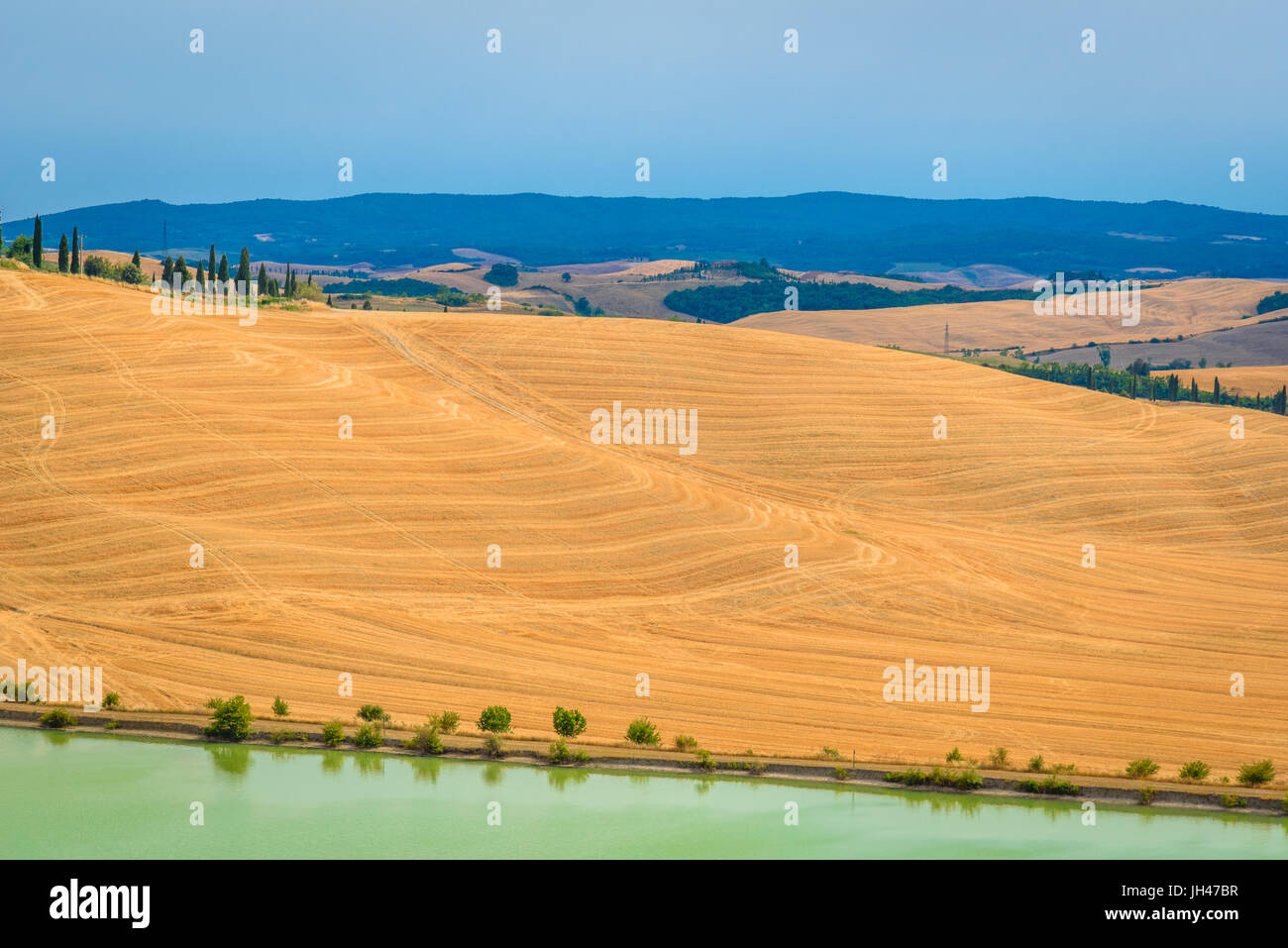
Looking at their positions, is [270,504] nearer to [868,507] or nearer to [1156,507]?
[868,507]

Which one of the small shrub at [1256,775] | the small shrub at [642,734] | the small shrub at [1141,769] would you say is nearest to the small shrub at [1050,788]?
the small shrub at [1141,769]

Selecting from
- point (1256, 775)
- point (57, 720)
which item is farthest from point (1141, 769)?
point (57, 720)

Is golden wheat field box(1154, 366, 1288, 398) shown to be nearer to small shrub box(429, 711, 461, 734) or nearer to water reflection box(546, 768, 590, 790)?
small shrub box(429, 711, 461, 734)

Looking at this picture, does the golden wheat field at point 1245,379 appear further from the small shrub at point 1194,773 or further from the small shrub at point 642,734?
the small shrub at point 642,734

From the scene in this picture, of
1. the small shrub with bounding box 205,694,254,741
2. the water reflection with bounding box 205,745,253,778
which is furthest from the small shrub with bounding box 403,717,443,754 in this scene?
the small shrub with bounding box 205,694,254,741

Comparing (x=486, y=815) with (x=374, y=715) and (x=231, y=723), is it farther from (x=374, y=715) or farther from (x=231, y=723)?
(x=231, y=723)

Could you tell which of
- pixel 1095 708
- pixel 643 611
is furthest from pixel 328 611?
pixel 1095 708

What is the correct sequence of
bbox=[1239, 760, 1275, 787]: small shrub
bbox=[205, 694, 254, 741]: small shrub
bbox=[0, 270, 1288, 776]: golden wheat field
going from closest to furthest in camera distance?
1. bbox=[1239, 760, 1275, 787]: small shrub
2. bbox=[205, 694, 254, 741]: small shrub
3. bbox=[0, 270, 1288, 776]: golden wheat field
